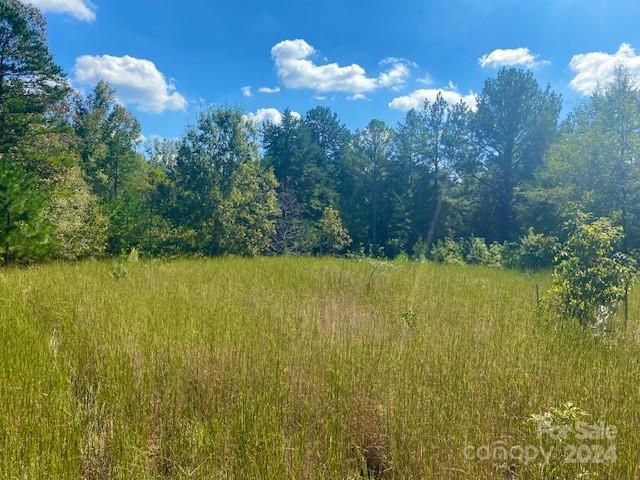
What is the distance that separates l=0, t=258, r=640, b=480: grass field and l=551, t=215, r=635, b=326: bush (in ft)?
1.51

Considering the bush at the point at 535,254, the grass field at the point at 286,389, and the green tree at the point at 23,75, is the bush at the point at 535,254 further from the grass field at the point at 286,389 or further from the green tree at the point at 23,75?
the green tree at the point at 23,75

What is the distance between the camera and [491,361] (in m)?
3.33

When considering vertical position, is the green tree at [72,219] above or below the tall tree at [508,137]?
below

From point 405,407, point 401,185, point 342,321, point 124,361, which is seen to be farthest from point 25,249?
point 401,185

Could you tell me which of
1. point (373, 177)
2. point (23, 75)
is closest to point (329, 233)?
point (373, 177)

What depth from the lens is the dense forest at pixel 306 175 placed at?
40.9 ft

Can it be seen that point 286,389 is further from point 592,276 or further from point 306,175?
point 306,175

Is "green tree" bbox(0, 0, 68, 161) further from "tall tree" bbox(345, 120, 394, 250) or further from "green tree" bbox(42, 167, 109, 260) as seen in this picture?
"tall tree" bbox(345, 120, 394, 250)

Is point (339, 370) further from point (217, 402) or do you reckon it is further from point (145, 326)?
point (145, 326)

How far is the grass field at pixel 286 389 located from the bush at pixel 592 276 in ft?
1.51

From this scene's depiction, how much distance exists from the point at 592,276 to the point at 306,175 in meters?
29.8

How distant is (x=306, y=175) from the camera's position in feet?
110

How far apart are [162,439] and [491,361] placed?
9.29 feet

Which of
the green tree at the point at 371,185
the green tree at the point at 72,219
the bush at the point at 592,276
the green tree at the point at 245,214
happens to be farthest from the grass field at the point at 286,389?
the green tree at the point at 371,185
